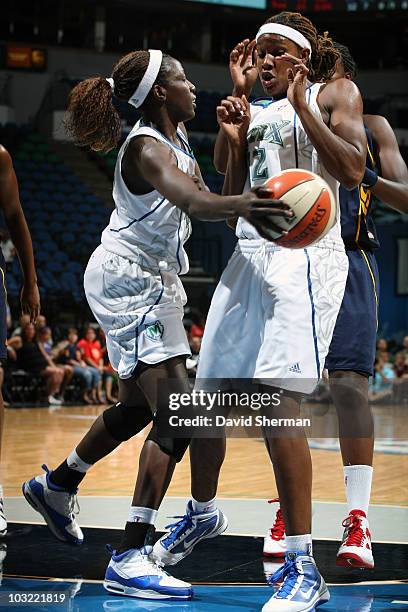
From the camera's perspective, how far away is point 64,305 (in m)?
14.4

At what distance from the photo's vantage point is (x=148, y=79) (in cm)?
320

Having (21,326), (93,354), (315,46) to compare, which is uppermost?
(315,46)

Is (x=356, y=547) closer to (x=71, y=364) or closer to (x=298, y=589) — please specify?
(x=298, y=589)

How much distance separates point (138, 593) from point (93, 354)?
9902 millimetres

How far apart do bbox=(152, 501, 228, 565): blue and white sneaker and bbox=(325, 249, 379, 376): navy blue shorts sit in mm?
745

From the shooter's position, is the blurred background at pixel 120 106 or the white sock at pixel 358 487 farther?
the blurred background at pixel 120 106

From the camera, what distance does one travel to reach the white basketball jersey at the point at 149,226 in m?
3.20

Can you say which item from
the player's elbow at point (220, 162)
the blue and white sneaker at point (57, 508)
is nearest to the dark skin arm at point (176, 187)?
the player's elbow at point (220, 162)

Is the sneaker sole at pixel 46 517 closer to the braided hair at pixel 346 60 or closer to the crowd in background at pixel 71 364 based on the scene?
the braided hair at pixel 346 60

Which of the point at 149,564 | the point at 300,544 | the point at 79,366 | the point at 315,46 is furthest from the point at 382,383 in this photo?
the point at 300,544

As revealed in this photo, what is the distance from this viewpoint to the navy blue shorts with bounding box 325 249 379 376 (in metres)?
3.60

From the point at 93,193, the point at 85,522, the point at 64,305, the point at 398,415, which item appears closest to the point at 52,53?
the point at 93,193

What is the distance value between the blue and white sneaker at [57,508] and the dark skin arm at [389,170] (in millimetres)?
A: 1654

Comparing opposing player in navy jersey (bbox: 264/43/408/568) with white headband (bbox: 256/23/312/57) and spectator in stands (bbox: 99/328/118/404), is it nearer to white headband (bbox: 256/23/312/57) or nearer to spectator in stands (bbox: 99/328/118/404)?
white headband (bbox: 256/23/312/57)
